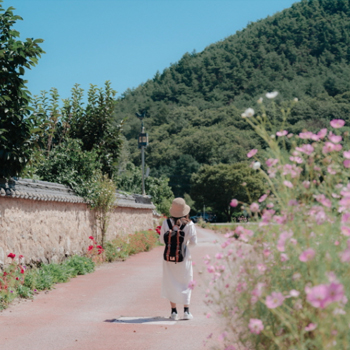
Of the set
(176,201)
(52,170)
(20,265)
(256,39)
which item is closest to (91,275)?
(20,265)

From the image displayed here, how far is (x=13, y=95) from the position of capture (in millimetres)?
8938

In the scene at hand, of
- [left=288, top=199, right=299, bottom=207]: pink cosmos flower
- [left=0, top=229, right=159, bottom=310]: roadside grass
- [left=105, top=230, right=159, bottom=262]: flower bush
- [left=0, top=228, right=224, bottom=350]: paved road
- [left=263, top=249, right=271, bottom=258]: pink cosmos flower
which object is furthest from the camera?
[left=105, top=230, right=159, bottom=262]: flower bush

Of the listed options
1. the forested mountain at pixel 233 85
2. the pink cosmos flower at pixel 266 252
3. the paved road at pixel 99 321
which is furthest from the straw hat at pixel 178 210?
the forested mountain at pixel 233 85

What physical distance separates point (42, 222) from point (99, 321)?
16.2ft

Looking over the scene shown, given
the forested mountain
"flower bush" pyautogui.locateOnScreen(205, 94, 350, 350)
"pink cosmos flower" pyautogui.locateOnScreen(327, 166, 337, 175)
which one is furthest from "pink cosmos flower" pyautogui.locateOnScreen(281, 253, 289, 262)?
the forested mountain

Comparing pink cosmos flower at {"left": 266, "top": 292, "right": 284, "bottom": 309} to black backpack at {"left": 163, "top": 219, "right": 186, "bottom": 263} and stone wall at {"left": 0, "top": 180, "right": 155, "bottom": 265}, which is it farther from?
stone wall at {"left": 0, "top": 180, "right": 155, "bottom": 265}

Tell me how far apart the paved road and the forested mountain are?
61.8m

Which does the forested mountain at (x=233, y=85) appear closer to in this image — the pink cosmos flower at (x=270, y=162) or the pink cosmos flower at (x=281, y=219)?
the pink cosmos flower at (x=270, y=162)

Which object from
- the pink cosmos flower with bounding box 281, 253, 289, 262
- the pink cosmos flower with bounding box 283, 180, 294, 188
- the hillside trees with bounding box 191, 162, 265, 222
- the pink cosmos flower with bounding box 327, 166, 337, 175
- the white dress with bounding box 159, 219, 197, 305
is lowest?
the white dress with bounding box 159, 219, 197, 305

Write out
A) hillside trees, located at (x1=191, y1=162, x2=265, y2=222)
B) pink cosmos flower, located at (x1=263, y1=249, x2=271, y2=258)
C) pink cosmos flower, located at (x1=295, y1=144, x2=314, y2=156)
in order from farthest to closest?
hillside trees, located at (x1=191, y1=162, x2=265, y2=222) < pink cosmos flower, located at (x1=295, y1=144, x2=314, y2=156) < pink cosmos flower, located at (x1=263, y1=249, x2=271, y2=258)

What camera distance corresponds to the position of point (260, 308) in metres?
3.24

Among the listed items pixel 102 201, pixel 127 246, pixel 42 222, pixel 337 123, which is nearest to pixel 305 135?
pixel 337 123

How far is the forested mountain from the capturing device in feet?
279

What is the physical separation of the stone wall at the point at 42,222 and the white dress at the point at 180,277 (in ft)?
11.5
